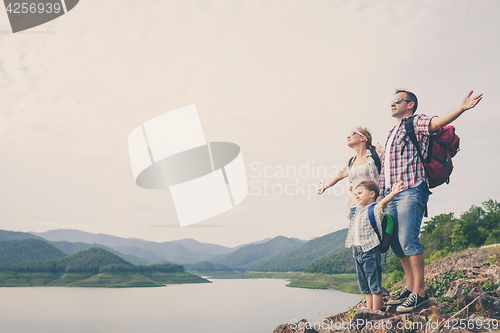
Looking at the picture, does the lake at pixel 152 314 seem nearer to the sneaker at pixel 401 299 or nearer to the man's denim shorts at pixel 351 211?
the sneaker at pixel 401 299

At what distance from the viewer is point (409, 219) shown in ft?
13.8

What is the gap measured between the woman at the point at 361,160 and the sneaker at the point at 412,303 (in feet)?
4.29

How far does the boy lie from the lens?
4.23 meters

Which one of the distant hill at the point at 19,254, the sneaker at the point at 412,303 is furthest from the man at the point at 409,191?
the distant hill at the point at 19,254

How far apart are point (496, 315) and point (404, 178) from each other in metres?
2.04

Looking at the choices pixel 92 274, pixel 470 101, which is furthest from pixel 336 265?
pixel 92 274

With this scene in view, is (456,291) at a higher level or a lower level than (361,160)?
lower

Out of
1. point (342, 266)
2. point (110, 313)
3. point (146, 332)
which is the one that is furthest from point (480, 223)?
point (110, 313)

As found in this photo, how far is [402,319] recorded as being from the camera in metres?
3.78

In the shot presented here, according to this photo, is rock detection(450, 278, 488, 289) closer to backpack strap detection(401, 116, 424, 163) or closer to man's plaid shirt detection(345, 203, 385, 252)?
man's plaid shirt detection(345, 203, 385, 252)

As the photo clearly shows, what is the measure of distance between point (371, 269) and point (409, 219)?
0.82 m

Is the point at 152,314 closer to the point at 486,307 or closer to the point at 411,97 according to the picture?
the point at 486,307

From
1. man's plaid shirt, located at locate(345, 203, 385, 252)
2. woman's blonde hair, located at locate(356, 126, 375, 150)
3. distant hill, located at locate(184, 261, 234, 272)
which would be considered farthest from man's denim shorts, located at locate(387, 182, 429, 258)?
distant hill, located at locate(184, 261, 234, 272)

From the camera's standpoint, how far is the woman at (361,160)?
4.87 meters
